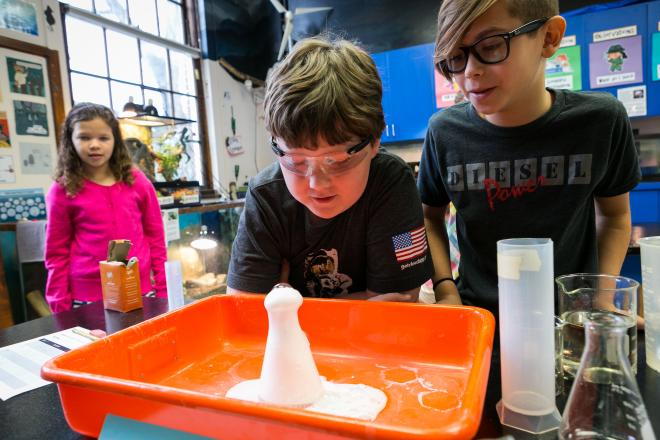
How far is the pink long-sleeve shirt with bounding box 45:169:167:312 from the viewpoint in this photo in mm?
1822

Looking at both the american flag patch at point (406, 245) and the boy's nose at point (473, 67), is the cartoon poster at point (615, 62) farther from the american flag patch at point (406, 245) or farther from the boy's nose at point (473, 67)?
the american flag patch at point (406, 245)

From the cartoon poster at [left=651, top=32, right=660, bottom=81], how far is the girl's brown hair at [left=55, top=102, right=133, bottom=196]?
12.8ft

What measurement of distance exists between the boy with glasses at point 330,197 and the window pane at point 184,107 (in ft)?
12.0

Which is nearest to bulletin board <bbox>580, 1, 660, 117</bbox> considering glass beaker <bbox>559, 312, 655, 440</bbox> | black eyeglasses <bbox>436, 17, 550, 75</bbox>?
Result: black eyeglasses <bbox>436, 17, 550, 75</bbox>

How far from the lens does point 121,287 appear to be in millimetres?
1159

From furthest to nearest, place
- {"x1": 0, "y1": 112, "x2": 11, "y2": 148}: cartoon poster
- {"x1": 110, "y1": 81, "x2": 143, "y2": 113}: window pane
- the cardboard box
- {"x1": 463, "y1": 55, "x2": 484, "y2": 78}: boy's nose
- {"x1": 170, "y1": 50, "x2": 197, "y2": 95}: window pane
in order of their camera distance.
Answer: {"x1": 170, "y1": 50, "x2": 197, "y2": 95}: window pane
{"x1": 110, "y1": 81, "x2": 143, "y2": 113}: window pane
{"x1": 0, "y1": 112, "x2": 11, "y2": 148}: cartoon poster
the cardboard box
{"x1": 463, "y1": 55, "x2": 484, "y2": 78}: boy's nose

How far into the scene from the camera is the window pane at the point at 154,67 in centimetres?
384

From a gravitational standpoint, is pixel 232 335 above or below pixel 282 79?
below

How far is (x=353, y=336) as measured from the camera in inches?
29.3

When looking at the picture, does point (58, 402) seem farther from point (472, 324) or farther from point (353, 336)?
point (472, 324)

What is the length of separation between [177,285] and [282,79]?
2.15 feet

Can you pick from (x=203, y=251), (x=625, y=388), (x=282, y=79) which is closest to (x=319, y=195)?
(x=282, y=79)

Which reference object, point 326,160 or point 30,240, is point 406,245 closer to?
point 326,160

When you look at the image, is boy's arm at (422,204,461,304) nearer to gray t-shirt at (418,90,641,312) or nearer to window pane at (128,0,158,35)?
gray t-shirt at (418,90,641,312)
